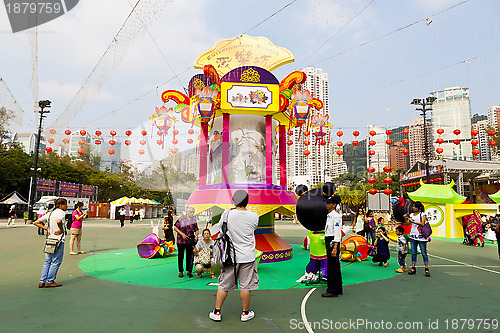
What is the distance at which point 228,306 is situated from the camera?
5.11 metres

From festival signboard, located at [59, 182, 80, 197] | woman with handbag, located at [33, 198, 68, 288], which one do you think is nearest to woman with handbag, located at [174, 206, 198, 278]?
woman with handbag, located at [33, 198, 68, 288]

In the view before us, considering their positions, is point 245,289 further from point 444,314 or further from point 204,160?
point 204,160

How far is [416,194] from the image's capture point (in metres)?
19.2

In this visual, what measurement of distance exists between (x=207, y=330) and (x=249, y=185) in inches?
234

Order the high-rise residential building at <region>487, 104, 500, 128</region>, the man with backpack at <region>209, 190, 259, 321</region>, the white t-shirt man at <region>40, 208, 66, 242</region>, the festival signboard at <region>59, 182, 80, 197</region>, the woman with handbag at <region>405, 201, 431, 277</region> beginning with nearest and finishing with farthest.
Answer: the man with backpack at <region>209, 190, 259, 321</region> → the white t-shirt man at <region>40, 208, 66, 242</region> → the woman with handbag at <region>405, 201, 431, 277</region> → the high-rise residential building at <region>487, 104, 500, 128</region> → the festival signboard at <region>59, 182, 80, 197</region>

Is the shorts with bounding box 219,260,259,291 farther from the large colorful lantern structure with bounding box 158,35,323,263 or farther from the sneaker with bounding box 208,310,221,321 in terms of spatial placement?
the large colorful lantern structure with bounding box 158,35,323,263

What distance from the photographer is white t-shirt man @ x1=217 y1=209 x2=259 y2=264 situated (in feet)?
15.1

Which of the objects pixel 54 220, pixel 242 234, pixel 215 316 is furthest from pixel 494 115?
pixel 54 220

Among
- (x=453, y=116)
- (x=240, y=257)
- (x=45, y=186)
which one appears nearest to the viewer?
(x=240, y=257)

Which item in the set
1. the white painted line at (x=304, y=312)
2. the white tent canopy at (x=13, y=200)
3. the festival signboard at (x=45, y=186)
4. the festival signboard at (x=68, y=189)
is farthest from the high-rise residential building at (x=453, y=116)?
the white tent canopy at (x=13, y=200)

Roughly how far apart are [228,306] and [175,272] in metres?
3.03

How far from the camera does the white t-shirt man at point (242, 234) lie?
15.1 ft

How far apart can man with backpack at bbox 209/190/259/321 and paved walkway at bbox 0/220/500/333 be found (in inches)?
16.4

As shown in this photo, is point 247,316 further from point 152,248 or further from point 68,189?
point 68,189
